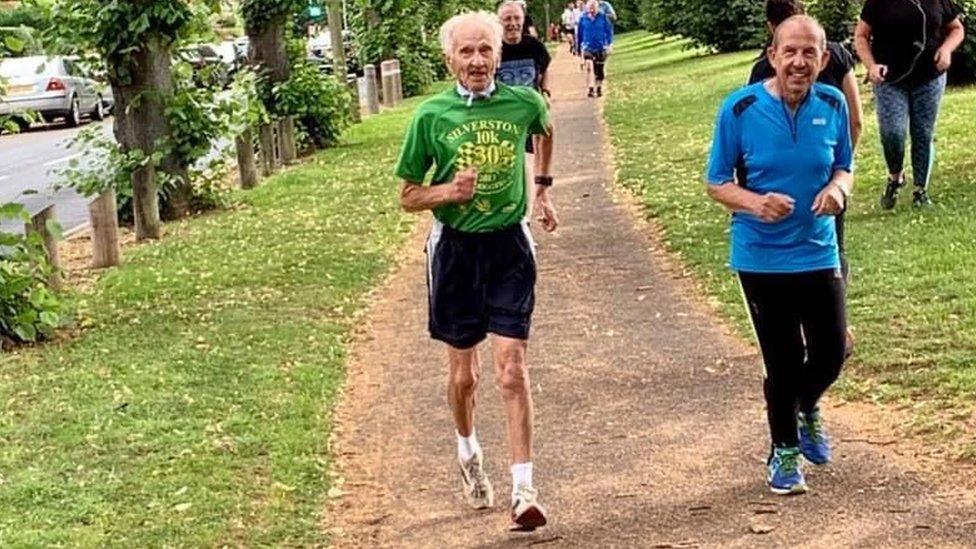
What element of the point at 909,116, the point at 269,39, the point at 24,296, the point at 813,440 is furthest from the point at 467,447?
the point at 269,39

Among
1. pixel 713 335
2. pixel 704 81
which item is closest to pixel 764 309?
pixel 713 335

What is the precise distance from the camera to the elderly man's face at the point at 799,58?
16.6 feet

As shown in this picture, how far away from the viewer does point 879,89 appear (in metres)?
10.2

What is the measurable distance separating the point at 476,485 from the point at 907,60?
18.6 feet

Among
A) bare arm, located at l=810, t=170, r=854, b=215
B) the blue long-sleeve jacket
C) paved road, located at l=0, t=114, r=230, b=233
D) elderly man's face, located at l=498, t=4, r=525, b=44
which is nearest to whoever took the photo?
bare arm, located at l=810, t=170, r=854, b=215

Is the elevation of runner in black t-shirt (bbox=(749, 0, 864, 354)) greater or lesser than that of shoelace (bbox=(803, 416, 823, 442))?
greater

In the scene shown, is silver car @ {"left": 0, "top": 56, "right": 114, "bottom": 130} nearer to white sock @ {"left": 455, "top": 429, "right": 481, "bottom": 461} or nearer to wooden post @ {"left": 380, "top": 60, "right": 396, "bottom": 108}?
wooden post @ {"left": 380, "top": 60, "right": 396, "bottom": 108}

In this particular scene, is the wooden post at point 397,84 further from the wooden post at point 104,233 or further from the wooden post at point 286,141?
the wooden post at point 104,233

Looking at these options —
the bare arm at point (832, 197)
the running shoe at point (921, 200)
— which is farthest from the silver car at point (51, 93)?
the bare arm at point (832, 197)

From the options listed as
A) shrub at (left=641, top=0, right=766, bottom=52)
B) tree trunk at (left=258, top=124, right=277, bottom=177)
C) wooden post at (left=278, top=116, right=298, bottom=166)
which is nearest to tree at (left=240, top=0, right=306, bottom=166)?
wooden post at (left=278, top=116, right=298, bottom=166)

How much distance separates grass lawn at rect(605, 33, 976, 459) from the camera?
6.57 metres

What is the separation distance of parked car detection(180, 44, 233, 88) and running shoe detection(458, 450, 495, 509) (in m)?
10.2

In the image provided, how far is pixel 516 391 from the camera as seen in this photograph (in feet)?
17.6

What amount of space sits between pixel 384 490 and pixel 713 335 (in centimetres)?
283
